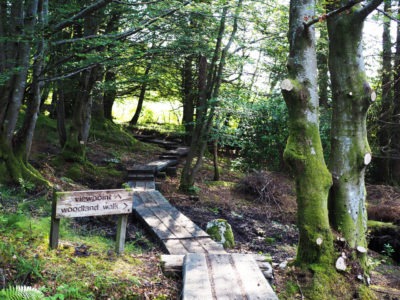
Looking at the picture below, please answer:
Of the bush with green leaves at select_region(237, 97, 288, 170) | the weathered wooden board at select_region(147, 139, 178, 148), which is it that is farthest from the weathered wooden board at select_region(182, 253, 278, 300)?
the weathered wooden board at select_region(147, 139, 178, 148)

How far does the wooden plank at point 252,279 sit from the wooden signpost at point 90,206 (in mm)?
1460

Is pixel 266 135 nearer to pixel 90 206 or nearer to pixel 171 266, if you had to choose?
pixel 171 266

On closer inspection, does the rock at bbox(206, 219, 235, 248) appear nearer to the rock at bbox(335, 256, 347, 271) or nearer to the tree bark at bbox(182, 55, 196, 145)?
the rock at bbox(335, 256, 347, 271)

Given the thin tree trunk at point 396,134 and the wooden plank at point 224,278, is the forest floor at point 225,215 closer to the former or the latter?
the wooden plank at point 224,278

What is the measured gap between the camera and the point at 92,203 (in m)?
4.63

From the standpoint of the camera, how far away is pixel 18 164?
7.65m

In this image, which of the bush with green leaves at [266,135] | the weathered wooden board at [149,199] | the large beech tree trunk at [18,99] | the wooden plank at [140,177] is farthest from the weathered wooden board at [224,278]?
the bush with green leaves at [266,135]

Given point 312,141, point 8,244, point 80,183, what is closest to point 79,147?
point 80,183

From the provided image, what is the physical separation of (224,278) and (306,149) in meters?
→ 1.97

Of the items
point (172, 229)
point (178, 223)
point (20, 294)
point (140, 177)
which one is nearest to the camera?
point (20, 294)

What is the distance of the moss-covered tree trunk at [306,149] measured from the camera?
15.9 feet

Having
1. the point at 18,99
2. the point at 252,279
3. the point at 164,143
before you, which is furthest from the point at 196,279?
the point at 164,143

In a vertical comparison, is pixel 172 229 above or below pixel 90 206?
below

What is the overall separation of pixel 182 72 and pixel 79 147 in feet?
25.0
